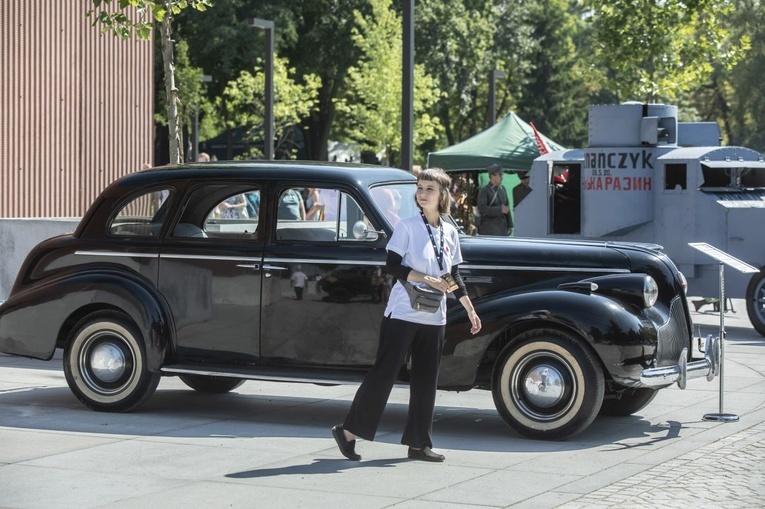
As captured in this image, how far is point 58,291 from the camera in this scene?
949 cm

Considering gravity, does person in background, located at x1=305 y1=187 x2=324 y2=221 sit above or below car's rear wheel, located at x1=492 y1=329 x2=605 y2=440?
above

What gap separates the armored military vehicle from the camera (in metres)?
15.8

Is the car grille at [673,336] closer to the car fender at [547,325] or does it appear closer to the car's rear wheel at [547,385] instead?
the car fender at [547,325]

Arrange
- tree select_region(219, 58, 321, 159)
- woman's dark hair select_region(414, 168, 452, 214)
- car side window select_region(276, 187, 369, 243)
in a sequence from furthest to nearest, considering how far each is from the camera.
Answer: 1. tree select_region(219, 58, 321, 159)
2. car side window select_region(276, 187, 369, 243)
3. woman's dark hair select_region(414, 168, 452, 214)

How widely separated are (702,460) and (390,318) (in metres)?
2.05

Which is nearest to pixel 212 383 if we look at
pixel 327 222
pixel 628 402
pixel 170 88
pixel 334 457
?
pixel 327 222

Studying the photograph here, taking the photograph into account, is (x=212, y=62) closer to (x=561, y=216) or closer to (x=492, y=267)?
(x=561, y=216)

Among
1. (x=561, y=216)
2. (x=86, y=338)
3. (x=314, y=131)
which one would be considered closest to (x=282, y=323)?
(x=86, y=338)

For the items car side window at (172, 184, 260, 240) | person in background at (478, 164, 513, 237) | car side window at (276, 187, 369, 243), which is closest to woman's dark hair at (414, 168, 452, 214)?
car side window at (276, 187, 369, 243)

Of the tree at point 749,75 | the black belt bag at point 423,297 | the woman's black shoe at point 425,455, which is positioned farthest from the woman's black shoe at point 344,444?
the tree at point 749,75

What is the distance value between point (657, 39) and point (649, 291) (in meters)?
20.7

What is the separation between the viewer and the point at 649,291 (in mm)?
8438

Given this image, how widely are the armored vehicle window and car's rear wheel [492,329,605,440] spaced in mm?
8538

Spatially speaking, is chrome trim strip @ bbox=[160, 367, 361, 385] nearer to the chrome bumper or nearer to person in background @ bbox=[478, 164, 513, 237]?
the chrome bumper
